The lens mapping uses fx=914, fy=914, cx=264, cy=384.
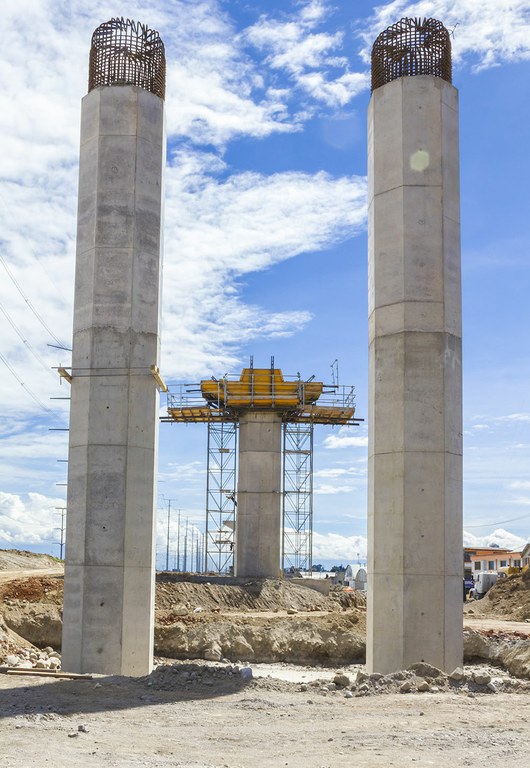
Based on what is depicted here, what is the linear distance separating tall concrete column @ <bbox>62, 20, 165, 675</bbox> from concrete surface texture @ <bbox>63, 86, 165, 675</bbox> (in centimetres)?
2

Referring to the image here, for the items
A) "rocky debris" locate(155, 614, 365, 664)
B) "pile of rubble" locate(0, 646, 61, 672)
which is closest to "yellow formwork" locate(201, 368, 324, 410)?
"rocky debris" locate(155, 614, 365, 664)

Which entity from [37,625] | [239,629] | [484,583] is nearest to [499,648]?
[239,629]

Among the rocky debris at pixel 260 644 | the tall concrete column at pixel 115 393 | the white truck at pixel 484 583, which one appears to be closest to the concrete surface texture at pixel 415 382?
the tall concrete column at pixel 115 393

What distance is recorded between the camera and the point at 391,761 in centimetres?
958

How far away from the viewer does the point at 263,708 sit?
516 inches

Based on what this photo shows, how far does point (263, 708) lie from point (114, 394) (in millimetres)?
7044

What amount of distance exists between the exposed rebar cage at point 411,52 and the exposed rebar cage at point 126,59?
456 cm

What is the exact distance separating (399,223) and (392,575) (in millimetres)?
6464

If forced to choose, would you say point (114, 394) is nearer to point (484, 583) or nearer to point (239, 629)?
point (239, 629)

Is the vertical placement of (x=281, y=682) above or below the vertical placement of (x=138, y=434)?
below

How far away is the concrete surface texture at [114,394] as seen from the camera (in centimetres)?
1738

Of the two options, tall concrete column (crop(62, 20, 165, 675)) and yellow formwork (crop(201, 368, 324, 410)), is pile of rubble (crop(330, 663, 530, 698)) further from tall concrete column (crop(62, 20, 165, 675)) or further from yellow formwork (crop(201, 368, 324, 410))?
yellow formwork (crop(201, 368, 324, 410))

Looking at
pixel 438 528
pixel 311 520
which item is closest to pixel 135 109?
pixel 438 528

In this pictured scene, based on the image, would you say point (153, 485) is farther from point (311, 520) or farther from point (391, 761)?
point (311, 520)
